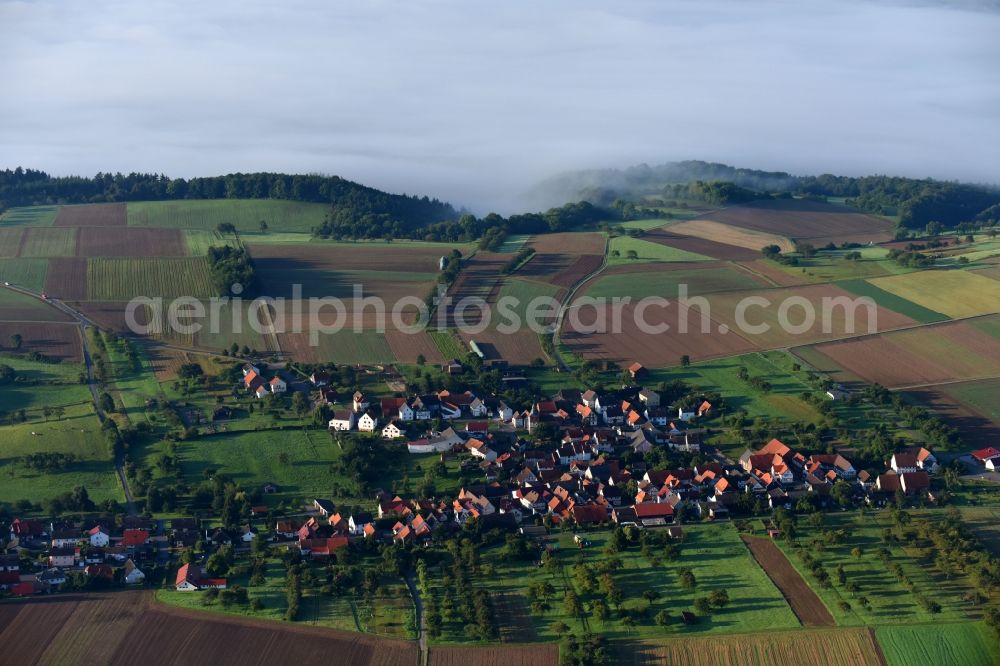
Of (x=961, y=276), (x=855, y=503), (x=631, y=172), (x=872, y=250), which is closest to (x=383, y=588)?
(x=855, y=503)

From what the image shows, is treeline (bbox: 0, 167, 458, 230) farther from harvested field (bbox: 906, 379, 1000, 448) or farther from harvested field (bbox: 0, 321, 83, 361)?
harvested field (bbox: 906, 379, 1000, 448)

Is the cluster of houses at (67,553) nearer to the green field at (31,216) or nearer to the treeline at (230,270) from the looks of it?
the treeline at (230,270)

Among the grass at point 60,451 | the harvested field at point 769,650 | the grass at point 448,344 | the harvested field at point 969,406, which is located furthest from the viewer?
the grass at point 448,344

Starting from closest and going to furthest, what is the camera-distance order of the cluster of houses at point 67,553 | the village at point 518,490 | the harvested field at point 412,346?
the cluster of houses at point 67,553 < the village at point 518,490 < the harvested field at point 412,346

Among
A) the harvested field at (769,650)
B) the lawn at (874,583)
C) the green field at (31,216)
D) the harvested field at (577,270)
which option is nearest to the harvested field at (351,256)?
the harvested field at (577,270)

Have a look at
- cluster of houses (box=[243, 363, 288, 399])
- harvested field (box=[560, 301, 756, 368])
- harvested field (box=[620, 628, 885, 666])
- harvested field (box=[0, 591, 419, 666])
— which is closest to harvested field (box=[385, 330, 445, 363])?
cluster of houses (box=[243, 363, 288, 399])

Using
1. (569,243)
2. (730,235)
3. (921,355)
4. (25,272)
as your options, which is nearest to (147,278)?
(25,272)

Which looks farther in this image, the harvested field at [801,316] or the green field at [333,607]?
the harvested field at [801,316]
